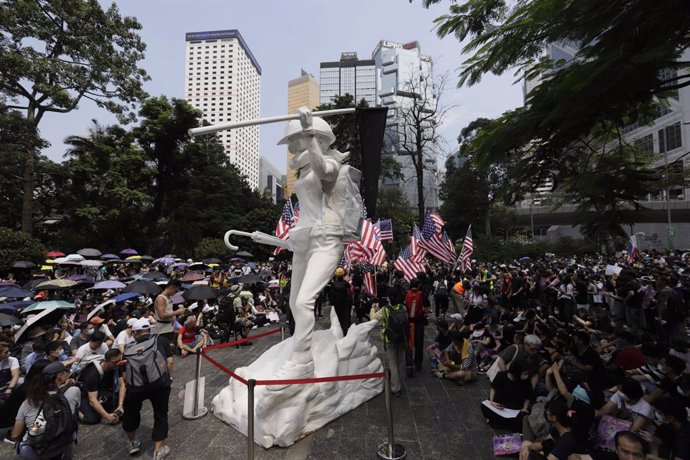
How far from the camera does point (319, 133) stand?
509cm

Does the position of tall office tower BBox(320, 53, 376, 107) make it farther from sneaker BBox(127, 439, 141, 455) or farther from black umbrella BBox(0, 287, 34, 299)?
sneaker BBox(127, 439, 141, 455)

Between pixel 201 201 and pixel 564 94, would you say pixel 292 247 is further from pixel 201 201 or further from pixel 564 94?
pixel 201 201

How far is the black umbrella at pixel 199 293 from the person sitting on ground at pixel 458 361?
19.8 ft

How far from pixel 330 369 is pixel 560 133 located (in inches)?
163

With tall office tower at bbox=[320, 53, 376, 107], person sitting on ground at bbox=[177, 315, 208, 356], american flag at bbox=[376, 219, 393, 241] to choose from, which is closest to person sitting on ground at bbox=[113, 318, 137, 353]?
person sitting on ground at bbox=[177, 315, 208, 356]

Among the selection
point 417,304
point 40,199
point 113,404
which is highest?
point 40,199

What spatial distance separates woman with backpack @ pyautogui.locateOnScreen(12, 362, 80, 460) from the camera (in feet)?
10.8

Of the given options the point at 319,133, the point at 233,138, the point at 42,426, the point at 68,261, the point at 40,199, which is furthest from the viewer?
the point at 233,138

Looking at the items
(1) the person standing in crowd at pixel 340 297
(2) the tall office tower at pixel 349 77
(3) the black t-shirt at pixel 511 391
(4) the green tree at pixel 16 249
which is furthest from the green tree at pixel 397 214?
(2) the tall office tower at pixel 349 77

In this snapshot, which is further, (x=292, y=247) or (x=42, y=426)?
(x=292, y=247)

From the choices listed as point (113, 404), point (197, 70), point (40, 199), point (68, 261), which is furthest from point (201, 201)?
point (197, 70)

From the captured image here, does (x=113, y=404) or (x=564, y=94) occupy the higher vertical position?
(x=564, y=94)

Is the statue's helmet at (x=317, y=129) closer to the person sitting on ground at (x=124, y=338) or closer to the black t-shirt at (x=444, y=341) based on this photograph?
the person sitting on ground at (x=124, y=338)

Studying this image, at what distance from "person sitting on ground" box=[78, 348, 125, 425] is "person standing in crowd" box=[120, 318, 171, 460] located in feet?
3.70
